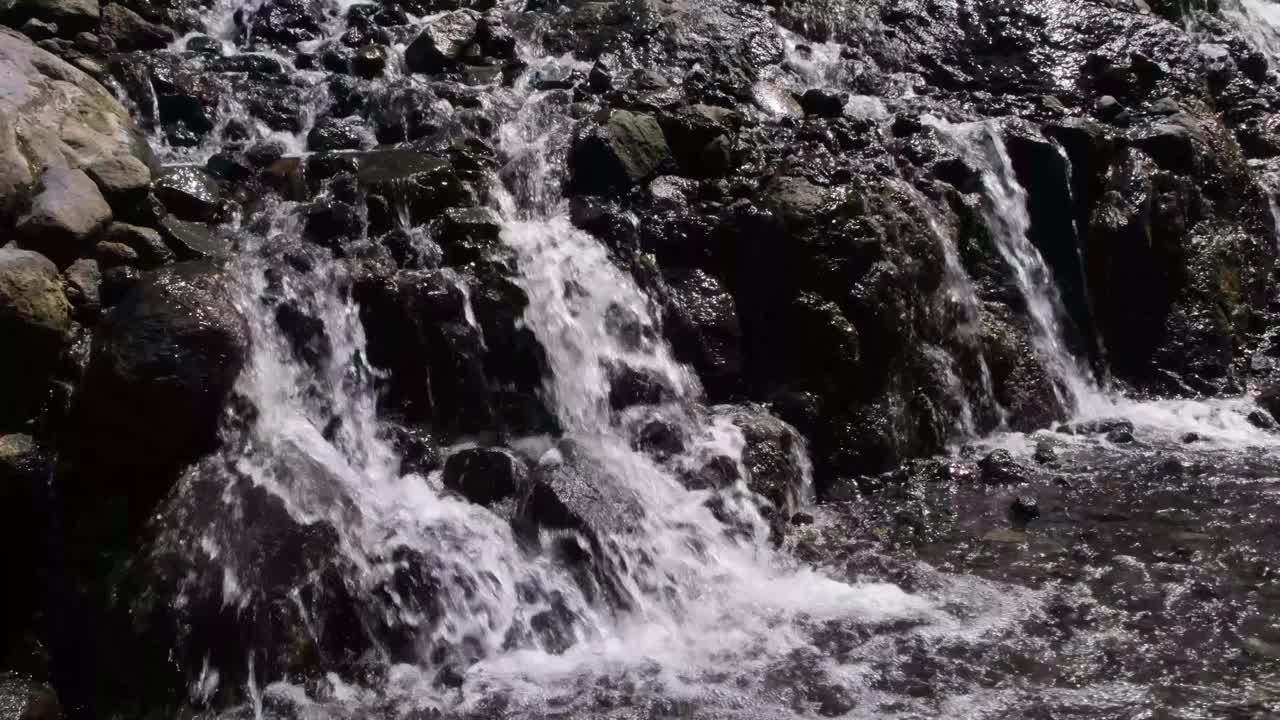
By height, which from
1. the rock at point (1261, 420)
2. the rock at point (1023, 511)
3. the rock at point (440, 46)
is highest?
the rock at point (440, 46)

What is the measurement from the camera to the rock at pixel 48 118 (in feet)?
24.2

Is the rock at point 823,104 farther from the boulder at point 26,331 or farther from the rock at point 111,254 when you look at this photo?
the boulder at point 26,331

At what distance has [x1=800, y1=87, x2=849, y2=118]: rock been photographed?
11.4m

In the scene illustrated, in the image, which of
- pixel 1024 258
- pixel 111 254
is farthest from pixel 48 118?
pixel 1024 258

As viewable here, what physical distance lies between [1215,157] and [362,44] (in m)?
10.4

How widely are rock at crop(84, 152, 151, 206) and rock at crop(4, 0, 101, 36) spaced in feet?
11.5

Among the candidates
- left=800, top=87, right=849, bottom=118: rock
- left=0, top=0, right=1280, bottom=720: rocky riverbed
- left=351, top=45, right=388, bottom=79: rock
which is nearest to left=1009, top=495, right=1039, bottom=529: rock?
left=0, top=0, right=1280, bottom=720: rocky riverbed

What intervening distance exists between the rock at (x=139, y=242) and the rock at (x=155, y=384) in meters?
0.50

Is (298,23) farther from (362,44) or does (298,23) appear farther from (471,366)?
(471,366)

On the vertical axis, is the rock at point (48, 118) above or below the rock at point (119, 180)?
above

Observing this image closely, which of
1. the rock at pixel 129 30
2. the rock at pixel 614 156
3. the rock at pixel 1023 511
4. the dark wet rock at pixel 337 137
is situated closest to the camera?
the rock at pixel 1023 511

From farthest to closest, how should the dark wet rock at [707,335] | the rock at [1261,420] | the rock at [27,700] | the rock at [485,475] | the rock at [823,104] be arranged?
the rock at [823,104]
the rock at [1261,420]
the dark wet rock at [707,335]
the rock at [485,475]
the rock at [27,700]

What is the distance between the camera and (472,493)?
23.6ft

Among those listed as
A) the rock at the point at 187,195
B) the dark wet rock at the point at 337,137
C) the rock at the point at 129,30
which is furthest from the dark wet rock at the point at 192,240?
the rock at the point at 129,30
